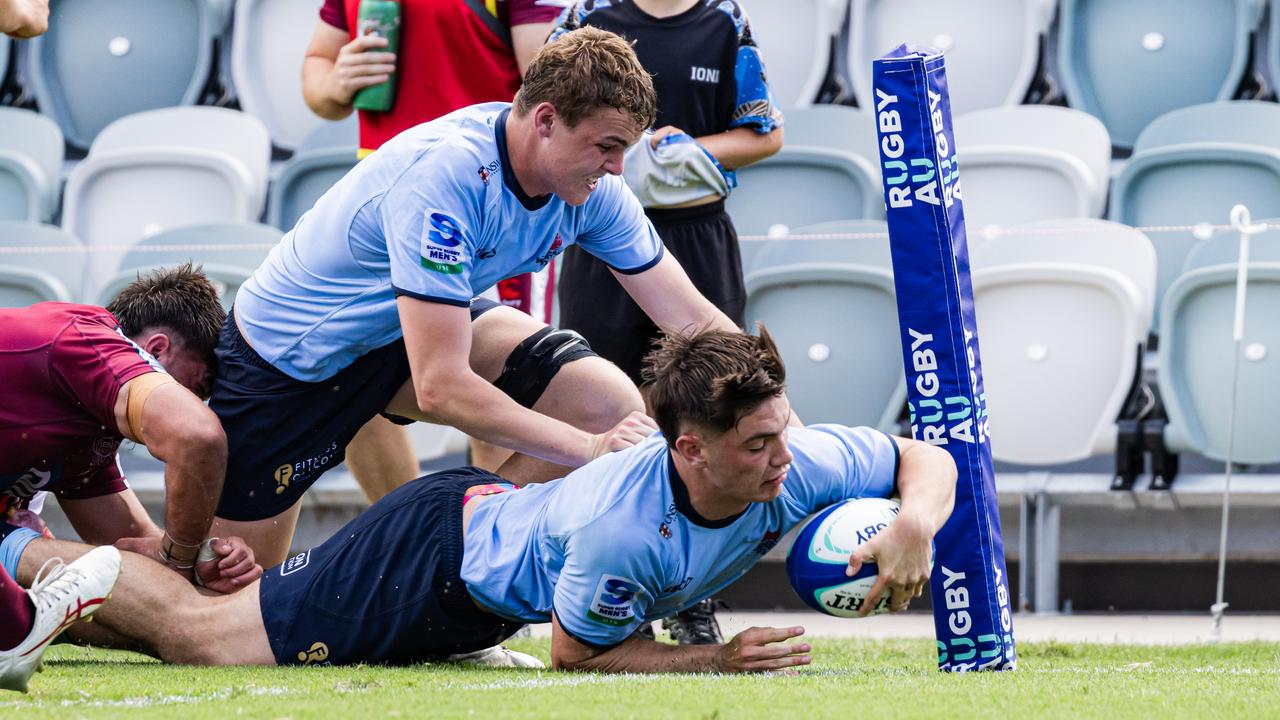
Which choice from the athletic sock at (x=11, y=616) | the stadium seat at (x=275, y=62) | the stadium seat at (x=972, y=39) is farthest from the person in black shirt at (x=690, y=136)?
the stadium seat at (x=275, y=62)

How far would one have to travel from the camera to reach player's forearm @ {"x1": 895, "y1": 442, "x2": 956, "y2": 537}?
334 cm

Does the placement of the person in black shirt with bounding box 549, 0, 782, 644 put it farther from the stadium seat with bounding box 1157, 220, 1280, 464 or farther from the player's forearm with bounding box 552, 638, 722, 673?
the stadium seat with bounding box 1157, 220, 1280, 464

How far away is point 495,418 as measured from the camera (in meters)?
3.73

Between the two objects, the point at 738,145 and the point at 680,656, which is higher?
the point at 738,145

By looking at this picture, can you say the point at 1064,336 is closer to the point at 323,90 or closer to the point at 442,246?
the point at 323,90

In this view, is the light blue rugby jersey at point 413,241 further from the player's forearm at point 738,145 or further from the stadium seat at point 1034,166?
the stadium seat at point 1034,166

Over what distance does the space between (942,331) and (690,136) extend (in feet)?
4.94

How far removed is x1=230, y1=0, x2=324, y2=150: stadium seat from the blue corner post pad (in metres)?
5.37

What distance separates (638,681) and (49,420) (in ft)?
5.07

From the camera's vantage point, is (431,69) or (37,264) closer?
(431,69)

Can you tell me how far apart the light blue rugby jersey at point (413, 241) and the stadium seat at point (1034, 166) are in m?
3.25

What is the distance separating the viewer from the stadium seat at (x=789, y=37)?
26.7 ft

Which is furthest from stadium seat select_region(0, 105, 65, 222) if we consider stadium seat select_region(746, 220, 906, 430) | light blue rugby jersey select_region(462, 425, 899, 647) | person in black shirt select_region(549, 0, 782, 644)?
light blue rugby jersey select_region(462, 425, 899, 647)

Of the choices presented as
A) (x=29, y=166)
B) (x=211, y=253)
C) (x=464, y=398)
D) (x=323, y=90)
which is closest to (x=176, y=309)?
(x=464, y=398)
